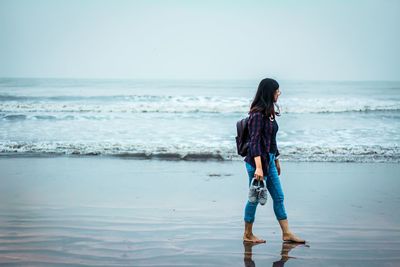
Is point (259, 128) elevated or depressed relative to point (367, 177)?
elevated

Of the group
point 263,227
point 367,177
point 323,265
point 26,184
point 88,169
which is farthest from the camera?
→ point 88,169

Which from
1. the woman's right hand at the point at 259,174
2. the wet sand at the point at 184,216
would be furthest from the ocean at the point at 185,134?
the woman's right hand at the point at 259,174

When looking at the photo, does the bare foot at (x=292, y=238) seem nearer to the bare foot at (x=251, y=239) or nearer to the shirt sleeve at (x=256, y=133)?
the bare foot at (x=251, y=239)

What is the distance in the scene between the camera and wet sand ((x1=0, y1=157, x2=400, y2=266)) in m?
4.18

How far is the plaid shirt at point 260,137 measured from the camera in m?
4.21

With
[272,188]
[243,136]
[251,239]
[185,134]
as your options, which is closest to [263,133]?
[243,136]

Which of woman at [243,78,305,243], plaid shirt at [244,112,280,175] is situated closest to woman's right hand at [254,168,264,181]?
woman at [243,78,305,243]

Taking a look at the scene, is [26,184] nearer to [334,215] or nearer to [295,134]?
[334,215]

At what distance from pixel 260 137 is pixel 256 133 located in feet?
0.21

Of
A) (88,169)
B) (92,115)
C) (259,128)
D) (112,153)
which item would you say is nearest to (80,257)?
(259,128)

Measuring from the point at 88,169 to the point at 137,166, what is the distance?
101 cm

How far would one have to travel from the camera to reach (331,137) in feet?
47.6

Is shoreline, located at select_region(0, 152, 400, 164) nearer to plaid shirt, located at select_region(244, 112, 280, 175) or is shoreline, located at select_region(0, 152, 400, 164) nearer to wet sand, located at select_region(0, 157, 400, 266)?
wet sand, located at select_region(0, 157, 400, 266)

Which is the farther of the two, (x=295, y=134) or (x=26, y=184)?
(x=295, y=134)
